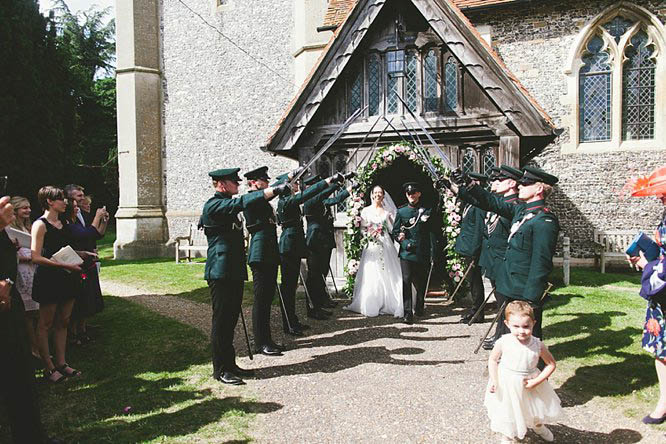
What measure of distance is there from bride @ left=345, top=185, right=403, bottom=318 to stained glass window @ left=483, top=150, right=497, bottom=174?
6.18 feet

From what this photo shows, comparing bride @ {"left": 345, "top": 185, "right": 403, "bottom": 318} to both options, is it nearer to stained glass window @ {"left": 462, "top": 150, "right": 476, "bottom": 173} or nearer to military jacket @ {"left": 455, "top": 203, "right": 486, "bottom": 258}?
military jacket @ {"left": 455, "top": 203, "right": 486, "bottom": 258}

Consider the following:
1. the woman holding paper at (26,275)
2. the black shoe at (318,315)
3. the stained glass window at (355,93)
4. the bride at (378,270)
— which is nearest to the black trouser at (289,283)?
the black shoe at (318,315)

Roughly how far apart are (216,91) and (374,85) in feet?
35.9

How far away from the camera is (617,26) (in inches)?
527

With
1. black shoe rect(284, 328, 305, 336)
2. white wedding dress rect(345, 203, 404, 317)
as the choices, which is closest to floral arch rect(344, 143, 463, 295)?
white wedding dress rect(345, 203, 404, 317)

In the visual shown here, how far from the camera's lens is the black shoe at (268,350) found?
239 inches

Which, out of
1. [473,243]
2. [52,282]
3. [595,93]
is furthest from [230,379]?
[595,93]

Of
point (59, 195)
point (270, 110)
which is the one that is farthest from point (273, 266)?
point (270, 110)

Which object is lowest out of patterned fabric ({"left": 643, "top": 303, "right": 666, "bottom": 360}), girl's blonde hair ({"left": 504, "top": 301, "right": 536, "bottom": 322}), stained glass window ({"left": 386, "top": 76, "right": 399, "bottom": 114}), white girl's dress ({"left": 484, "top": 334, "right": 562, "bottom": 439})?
white girl's dress ({"left": 484, "top": 334, "right": 562, "bottom": 439})

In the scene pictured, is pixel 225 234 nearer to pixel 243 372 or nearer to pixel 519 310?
pixel 243 372

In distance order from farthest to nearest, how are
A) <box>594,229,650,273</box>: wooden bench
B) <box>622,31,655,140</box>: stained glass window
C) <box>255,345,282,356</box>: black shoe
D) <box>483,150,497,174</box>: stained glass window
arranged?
1. <box>622,31,655,140</box>: stained glass window
2. <box>594,229,650,273</box>: wooden bench
3. <box>483,150,497,174</box>: stained glass window
4. <box>255,345,282,356</box>: black shoe

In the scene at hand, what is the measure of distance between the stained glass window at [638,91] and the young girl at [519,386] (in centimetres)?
1242

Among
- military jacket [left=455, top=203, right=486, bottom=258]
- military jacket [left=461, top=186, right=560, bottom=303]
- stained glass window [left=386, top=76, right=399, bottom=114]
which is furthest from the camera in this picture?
stained glass window [left=386, top=76, right=399, bottom=114]

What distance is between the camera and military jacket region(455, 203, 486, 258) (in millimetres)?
7441
